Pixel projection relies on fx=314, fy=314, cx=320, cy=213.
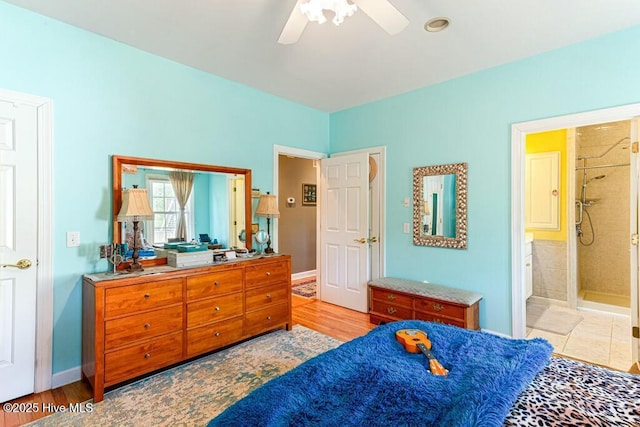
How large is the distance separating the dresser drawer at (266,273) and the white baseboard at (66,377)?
56.3 inches

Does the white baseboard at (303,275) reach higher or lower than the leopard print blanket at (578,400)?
lower

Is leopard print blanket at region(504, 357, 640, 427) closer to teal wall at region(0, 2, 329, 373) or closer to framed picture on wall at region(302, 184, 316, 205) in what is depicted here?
teal wall at region(0, 2, 329, 373)

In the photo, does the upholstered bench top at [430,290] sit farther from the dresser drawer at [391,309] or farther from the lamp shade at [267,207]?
the lamp shade at [267,207]

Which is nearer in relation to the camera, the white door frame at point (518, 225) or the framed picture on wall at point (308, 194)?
the white door frame at point (518, 225)

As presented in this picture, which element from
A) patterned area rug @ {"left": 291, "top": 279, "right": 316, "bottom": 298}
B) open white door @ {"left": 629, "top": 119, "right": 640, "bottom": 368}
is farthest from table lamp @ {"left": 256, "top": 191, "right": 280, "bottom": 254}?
open white door @ {"left": 629, "top": 119, "right": 640, "bottom": 368}

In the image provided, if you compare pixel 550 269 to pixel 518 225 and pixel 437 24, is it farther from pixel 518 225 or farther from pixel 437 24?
pixel 437 24

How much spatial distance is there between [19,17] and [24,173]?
1097mm

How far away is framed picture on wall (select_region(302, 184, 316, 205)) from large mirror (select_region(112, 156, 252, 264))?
2602mm

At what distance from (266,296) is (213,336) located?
63 centimetres

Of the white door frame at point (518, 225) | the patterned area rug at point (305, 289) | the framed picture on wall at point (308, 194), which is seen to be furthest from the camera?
the framed picture on wall at point (308, 194)

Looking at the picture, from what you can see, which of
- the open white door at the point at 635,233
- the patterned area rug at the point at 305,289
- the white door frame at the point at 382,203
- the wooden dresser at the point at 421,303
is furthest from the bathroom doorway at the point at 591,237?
the patterned area rug at the point at 305,289

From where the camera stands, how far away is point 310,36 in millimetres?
2545

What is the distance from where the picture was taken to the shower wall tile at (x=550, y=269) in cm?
415

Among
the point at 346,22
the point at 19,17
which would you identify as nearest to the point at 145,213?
the point at 19,17
